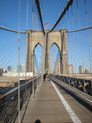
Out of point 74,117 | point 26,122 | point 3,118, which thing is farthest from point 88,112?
point 3,118

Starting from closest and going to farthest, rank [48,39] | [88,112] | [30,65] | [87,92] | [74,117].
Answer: [74,117]
[88,112]
[87,92]
[30,65]
[48,39]

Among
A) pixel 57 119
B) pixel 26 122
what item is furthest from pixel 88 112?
pixel 26 122

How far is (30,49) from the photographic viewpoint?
3269cm

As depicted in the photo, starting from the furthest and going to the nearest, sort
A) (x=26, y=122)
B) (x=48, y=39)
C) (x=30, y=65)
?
(x=48, y=39) < (x=30, y=65) < (x=26, y=122)

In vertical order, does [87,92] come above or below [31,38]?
below

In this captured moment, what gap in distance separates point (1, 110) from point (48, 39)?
111 ft

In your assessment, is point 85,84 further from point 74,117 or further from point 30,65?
point 30,65

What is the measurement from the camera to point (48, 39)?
3459 cm

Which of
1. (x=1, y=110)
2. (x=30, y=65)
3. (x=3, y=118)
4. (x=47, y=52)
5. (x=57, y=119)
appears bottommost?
(x=57, y=119)

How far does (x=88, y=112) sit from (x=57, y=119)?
0.86 m

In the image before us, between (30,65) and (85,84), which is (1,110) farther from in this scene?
(30,65)

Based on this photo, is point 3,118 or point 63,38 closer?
point 3,118

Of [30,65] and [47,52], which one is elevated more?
[47,52]

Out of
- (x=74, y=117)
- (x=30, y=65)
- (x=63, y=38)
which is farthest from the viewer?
(x=63, y=38)
